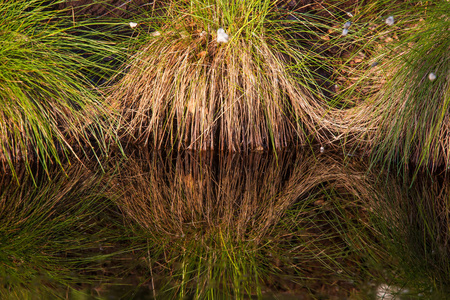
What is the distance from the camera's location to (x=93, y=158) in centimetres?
311

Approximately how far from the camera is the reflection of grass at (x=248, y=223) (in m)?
1.75

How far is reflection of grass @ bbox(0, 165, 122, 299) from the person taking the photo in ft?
5.62

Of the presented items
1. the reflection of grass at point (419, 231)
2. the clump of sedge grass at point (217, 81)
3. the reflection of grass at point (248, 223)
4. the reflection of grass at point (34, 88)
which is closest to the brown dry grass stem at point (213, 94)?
the clump of sedge grass at point (217, 81)

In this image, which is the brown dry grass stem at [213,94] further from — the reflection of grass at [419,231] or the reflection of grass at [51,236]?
the reflection of grass at [419,231]

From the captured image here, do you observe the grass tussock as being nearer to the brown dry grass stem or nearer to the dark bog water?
the dark bog water

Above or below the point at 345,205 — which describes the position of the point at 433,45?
above

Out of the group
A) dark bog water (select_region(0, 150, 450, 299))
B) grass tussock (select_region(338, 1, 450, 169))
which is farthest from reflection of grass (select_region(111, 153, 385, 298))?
grass tussock (select_region(338, 1, 450, 169))

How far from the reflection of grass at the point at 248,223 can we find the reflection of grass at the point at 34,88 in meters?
0.50

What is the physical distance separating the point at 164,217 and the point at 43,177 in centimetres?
88

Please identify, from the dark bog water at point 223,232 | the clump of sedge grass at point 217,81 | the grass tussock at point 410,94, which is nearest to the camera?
the dark bog water at point 223,232

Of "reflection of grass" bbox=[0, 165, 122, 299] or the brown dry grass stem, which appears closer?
"reflection of grass" bbox=[0, 165, 122, 299]

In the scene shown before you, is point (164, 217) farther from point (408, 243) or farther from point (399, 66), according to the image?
point (399, 66)

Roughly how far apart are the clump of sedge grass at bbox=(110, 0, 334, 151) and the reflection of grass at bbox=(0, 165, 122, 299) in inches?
28.7

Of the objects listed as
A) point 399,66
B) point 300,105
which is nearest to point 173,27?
point 300,105
